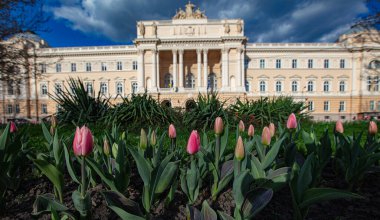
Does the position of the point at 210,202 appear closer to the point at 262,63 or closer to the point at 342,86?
the point at 262,63

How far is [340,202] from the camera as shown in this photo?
56.6 inches

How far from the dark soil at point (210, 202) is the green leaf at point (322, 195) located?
1.17ft

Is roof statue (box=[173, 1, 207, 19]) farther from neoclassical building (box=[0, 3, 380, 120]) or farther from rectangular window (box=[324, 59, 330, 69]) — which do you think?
rectangular window (box=[324, 59, 330, 69])

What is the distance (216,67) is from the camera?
115 ft

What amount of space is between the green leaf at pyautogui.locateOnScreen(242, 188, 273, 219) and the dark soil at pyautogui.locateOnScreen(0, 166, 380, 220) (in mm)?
337

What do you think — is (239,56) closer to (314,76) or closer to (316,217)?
(314,76)

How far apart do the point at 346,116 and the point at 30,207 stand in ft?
138

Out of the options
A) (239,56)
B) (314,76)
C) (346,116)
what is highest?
(239,56)

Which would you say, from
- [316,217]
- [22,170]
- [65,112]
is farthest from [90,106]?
[316,217]

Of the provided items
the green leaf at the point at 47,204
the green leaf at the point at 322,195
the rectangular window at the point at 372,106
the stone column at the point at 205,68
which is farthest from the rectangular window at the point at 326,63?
the green leaf at the point at 47,204

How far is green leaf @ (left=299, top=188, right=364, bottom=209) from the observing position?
0.88 meters

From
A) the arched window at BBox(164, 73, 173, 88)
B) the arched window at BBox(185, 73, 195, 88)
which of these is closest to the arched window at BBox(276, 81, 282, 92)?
the arched window at BBox(185, 73, 195, 88)

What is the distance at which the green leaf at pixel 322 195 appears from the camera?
877 millimetres

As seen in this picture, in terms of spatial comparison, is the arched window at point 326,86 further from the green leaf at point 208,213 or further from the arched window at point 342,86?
the green leaf at point 208,213
